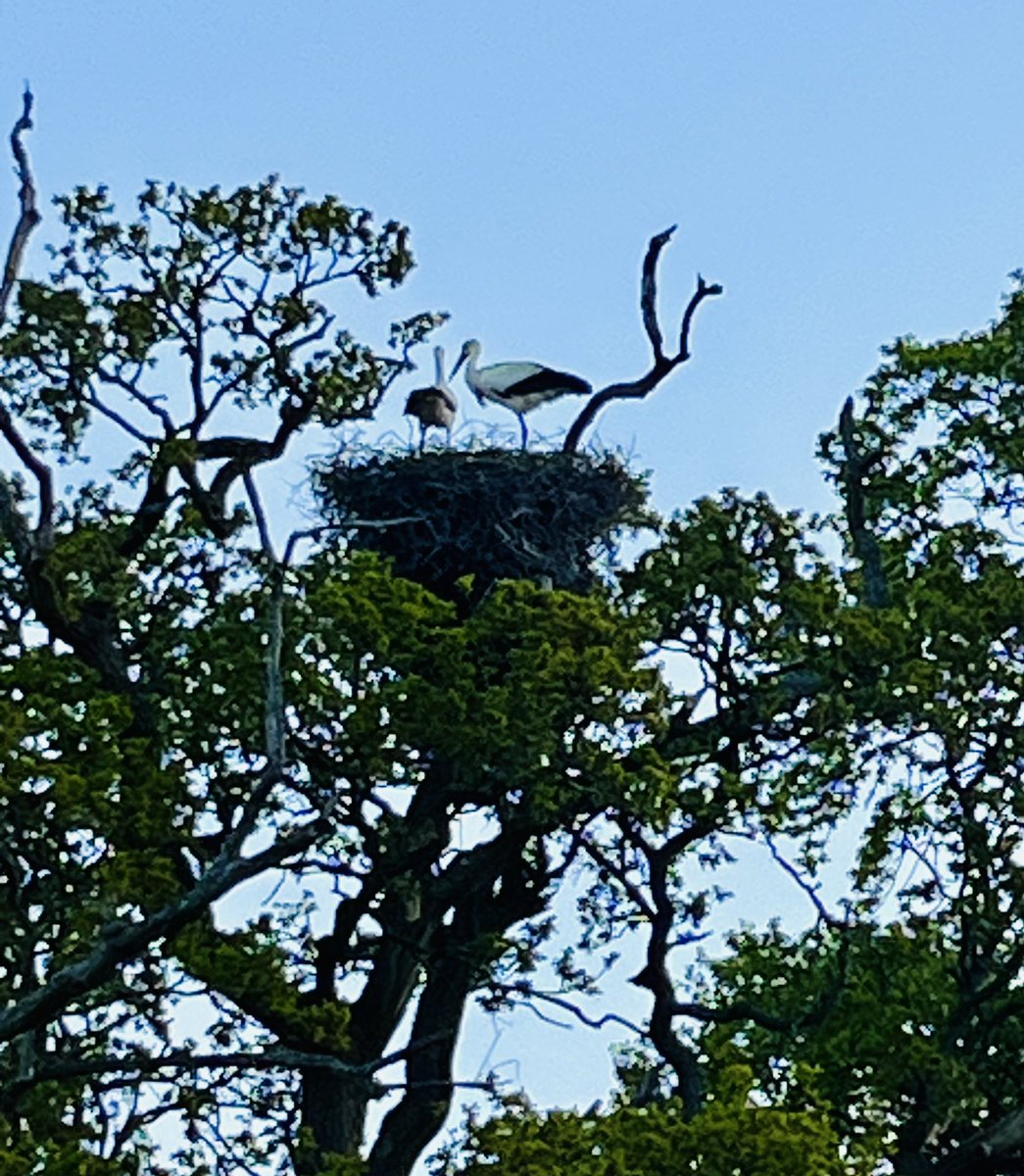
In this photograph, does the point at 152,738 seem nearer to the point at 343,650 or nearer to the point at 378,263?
the point at 343,650

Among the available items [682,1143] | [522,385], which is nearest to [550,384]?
[522,385]

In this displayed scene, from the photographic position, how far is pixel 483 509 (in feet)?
66.2

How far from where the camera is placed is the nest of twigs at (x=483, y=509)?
20125 millimetres

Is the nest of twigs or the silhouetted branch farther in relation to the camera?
the nest of twigs

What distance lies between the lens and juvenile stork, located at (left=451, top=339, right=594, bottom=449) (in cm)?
2223

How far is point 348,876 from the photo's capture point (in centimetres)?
1958

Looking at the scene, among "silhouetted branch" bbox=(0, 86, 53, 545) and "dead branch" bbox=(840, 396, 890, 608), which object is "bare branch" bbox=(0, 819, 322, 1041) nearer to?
"silhouetted branch" bbox=(0, 86, 53, 545)

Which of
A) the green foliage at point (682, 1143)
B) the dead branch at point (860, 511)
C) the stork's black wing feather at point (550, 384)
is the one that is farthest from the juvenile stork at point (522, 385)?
the green foliage at point (682, 1143)

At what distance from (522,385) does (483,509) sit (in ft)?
8.05

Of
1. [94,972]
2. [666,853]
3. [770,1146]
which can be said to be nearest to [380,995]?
[666,853]

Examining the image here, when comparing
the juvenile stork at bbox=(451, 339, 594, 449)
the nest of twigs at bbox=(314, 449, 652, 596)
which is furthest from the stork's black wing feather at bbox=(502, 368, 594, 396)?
the nest of twigs at bbox=(314, 449, 652, 596)

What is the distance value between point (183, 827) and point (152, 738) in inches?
24.2

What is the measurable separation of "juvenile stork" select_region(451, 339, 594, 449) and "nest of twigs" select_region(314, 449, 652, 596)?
1.55m

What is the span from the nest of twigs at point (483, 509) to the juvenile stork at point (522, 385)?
5.09ft
